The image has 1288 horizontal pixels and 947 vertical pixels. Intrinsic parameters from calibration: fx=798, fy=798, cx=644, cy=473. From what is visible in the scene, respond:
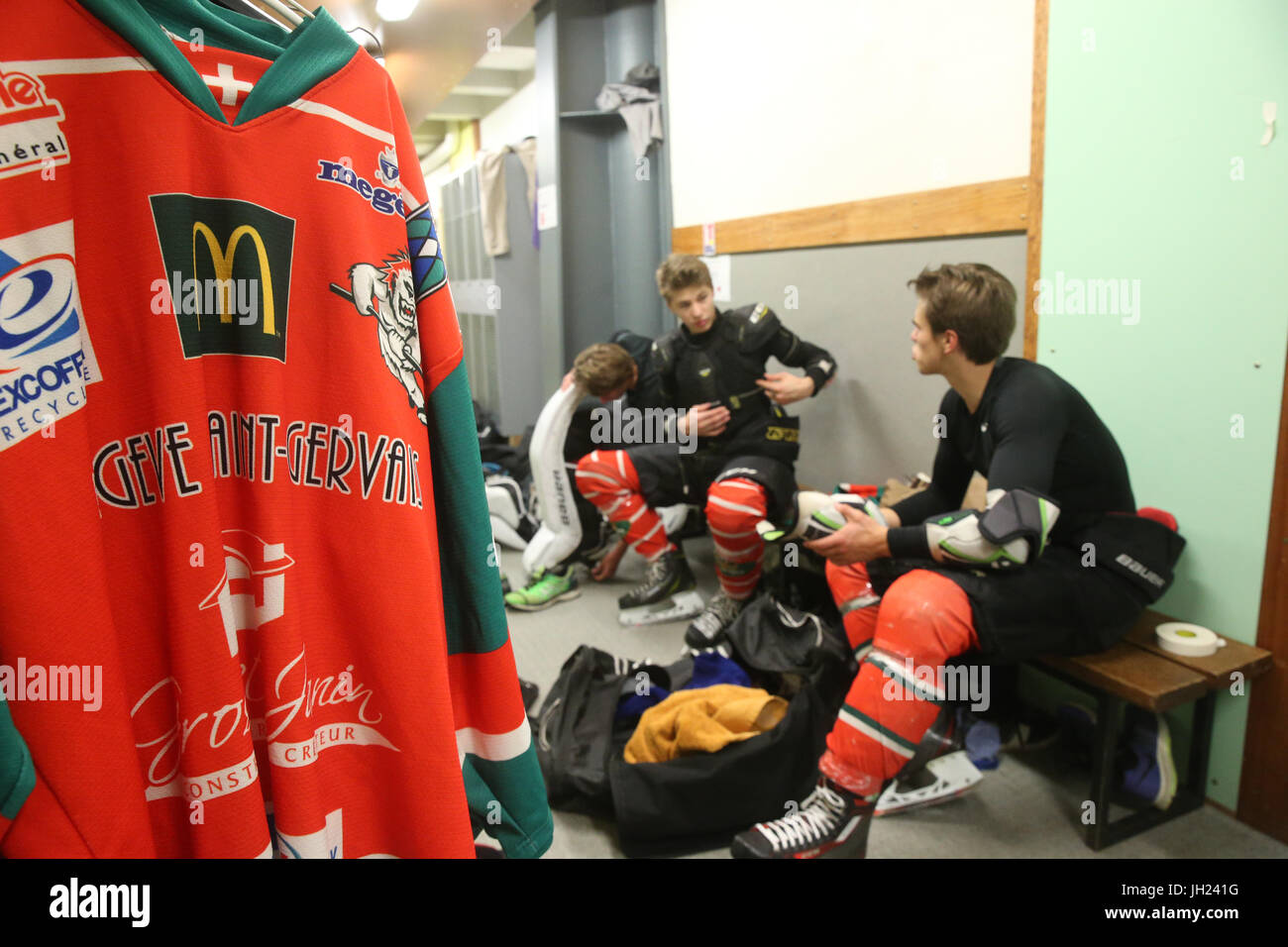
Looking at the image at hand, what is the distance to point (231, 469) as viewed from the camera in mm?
693

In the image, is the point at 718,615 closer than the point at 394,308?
No

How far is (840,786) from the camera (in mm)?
1639

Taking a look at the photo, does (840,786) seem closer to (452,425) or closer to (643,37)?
(452,425)

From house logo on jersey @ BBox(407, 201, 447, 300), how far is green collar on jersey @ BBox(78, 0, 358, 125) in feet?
0.48

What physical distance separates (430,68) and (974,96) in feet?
10.7

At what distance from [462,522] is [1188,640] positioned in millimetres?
1660

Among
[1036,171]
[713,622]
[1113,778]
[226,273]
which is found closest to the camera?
[226,273]

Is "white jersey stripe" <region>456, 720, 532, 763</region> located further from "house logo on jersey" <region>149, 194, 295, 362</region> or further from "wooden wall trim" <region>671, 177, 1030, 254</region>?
"wooden wall trim" <region>671, 177, 1030, 254</region>

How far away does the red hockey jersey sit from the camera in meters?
0.57

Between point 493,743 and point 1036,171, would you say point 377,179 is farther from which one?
point 1036,171

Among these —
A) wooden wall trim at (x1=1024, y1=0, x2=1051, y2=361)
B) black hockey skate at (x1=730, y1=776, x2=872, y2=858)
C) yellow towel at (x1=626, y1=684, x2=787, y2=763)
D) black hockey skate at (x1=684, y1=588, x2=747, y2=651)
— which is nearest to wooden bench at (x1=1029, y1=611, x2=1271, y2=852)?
black hockey skate at (x1=730, y1=776, x2=872, y2=858)

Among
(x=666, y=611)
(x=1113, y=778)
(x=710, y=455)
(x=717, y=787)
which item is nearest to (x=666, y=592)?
(x=666, y=611)

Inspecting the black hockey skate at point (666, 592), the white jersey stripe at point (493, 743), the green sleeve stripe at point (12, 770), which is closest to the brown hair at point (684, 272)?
the black hockey skate at point (666, 592)

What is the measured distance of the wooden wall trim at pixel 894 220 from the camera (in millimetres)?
2176
